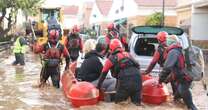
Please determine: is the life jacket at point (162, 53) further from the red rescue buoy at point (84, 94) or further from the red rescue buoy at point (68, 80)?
the red rescue buoy at point (68, 80)

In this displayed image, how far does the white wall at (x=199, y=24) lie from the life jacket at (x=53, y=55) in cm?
2302

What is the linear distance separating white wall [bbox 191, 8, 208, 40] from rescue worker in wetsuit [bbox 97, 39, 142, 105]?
2589 cm

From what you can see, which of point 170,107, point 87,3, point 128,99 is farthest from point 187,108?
point 87,3

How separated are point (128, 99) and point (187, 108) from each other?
1200mm

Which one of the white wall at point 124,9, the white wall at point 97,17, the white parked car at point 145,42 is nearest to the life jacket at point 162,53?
the white parked car at point 145,42

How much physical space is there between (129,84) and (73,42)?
250 inches

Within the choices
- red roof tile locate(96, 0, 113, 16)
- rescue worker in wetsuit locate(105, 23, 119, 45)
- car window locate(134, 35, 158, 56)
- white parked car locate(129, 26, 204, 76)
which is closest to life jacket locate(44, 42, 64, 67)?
rescue worker in wetsuit locate(105, 23, 119, 45)

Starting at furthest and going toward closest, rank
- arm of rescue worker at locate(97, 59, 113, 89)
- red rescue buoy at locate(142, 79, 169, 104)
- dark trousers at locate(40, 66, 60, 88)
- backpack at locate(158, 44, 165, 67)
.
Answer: dark trousers at locate(40, 66, 60, 88) < backpack at locate(158, 44, 165, 67) < red rescue buoy at locate(142, 79, 169, 104) < arm of rescue worker at locate(97, 59, 113, 89)

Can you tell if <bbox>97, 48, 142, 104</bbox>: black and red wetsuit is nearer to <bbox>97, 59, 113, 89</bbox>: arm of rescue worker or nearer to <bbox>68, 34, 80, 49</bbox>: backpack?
<bbox>97, 59, 113, 89</bbox>: arm of rescue worker

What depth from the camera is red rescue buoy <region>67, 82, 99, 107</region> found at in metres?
10.8

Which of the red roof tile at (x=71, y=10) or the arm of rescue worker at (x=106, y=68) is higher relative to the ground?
the arm of rescue worker at (x=106, y=68)

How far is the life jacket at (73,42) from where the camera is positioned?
54.5ft

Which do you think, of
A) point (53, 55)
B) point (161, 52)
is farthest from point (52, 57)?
point (161, 52)

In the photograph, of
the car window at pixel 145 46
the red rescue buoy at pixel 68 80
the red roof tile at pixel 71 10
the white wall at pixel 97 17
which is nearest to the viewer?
the red rescue buoy at pixel 68 80
